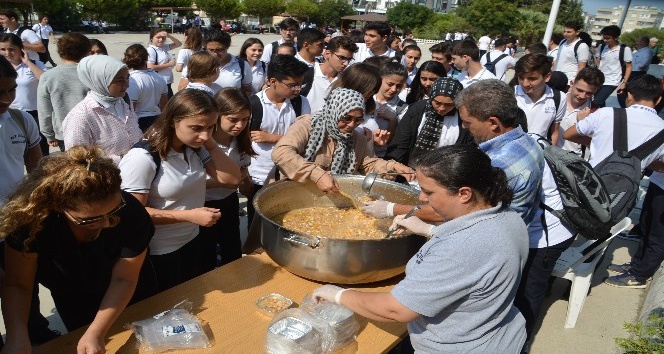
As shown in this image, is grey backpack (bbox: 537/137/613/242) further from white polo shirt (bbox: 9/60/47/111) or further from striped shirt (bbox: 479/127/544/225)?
white polo shirt (bbox: 9/60/47/111)

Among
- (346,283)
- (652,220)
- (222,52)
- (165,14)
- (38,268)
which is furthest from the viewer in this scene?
(165,14)

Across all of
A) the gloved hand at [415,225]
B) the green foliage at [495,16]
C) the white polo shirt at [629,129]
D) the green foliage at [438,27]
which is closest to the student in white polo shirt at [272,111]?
the gloved hand at [415,225]

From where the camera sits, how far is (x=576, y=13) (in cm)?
5519

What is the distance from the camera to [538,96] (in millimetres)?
4328

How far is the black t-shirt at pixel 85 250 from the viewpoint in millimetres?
1600

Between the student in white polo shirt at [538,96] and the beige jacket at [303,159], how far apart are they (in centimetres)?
201

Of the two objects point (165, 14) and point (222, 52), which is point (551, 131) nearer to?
point (222, 52)

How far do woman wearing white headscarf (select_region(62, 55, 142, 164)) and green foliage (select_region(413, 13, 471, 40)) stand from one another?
135ft

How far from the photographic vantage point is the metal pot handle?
1922 mm

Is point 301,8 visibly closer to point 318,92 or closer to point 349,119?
point 318,92

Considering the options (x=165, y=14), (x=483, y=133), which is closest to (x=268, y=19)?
(x=165, y=14)

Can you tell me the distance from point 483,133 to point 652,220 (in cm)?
277

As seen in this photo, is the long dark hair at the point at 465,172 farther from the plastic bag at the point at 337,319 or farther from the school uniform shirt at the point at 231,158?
the school uniform shirt at the point at 231,158

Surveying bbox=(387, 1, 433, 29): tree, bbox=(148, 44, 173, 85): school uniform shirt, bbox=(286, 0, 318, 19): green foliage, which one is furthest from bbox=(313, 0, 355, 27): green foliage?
bbox=(148, 44, 173, 85): school uniform shirt
